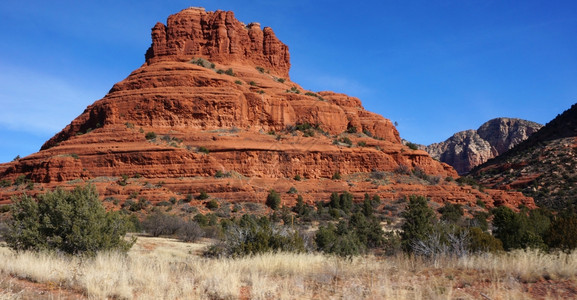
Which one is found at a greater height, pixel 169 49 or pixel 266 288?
pixel 169 49

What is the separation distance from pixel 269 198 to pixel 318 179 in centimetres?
916

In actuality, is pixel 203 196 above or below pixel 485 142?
below

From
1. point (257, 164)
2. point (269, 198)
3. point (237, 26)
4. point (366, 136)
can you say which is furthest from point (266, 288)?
point (237, 26)

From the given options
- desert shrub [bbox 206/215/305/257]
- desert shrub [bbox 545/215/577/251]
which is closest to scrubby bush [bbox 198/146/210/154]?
desert shrub [bbox 206/215/305/257]

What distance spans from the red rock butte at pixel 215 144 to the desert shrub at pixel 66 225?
24156mm

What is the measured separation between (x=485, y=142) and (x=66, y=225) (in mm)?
146830

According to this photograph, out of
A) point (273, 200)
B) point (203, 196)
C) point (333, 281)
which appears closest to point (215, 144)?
point (203, 196)

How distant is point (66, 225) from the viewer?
11047 millimetres

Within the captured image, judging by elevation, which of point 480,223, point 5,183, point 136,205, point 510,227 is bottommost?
point 480,223

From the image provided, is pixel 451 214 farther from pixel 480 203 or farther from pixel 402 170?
pixel 402 170

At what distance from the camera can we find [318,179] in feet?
148

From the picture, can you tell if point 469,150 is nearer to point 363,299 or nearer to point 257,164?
point 257,164

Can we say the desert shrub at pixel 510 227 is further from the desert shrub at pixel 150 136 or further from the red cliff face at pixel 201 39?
the red cliff face at pixel 201 39

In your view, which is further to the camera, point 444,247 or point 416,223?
point 416,223
